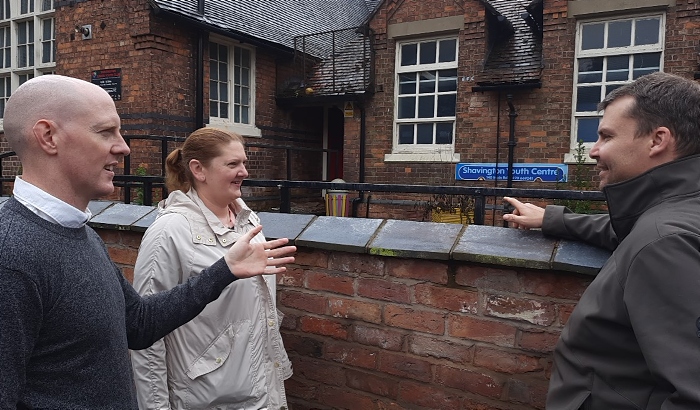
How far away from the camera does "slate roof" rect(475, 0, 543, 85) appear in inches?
380

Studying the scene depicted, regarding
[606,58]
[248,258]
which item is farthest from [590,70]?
[248,258]

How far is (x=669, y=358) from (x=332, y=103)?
11.0m

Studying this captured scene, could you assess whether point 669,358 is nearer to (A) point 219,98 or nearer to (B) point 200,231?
(B) point 200,231

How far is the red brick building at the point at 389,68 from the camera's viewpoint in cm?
924

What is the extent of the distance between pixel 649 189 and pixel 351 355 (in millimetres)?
1481

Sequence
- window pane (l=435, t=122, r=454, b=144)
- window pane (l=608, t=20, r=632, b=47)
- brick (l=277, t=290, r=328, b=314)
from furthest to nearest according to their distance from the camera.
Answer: window pane (l=435, t=122, r=454, b=144) → window pane (l=608, t=20, r=632, b=47) → brick (l=277, t=290, r=328, b=314)

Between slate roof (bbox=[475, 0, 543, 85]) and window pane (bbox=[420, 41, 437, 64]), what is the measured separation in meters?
1.15

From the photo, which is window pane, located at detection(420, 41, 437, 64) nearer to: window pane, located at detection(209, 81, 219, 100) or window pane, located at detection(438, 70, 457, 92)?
window pane, located at detection(438, 70, 457, 92)

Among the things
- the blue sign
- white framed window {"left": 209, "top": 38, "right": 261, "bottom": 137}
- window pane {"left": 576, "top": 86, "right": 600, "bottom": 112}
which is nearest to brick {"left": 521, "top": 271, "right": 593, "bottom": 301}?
the blue sign

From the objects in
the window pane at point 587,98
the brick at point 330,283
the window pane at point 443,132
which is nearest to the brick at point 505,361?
the brick at point 330,283

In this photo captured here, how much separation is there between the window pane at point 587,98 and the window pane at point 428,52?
9.70ft

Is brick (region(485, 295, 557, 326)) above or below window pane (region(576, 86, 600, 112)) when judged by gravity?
below

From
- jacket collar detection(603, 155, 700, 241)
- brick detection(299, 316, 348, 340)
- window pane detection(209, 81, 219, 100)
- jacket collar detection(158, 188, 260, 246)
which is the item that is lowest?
brick detection(299, 316, 348, 340)

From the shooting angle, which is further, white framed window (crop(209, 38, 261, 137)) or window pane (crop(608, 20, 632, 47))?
white framed window (crop(209, 38, 261, 137))
